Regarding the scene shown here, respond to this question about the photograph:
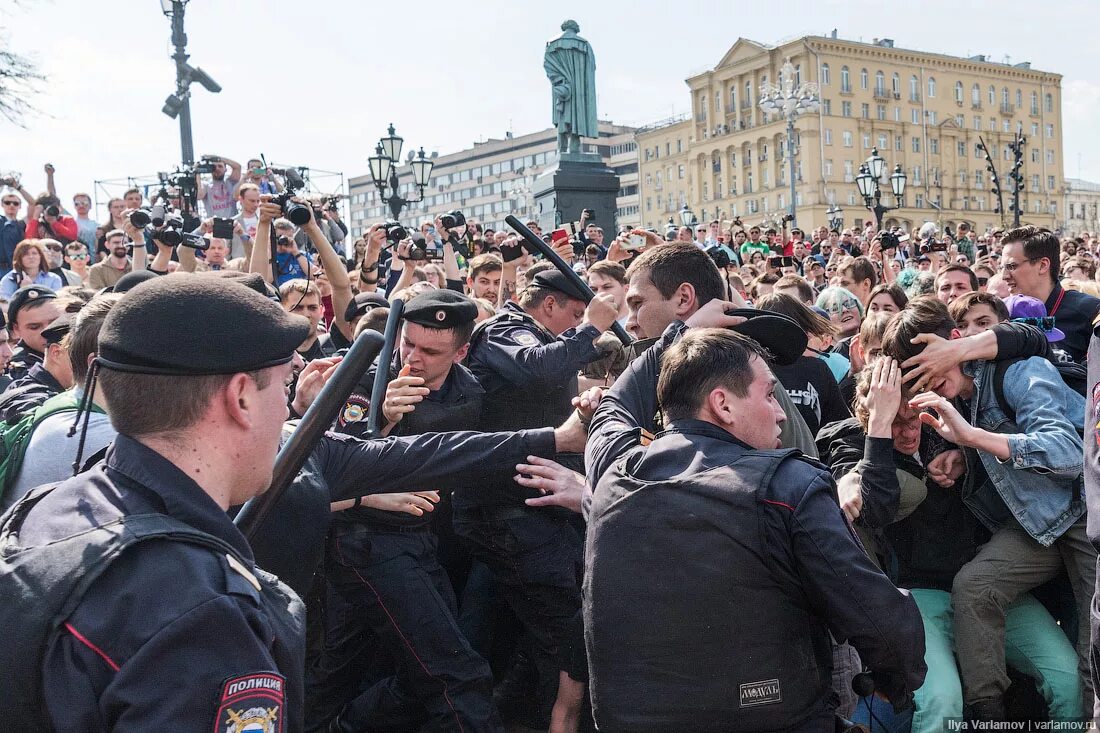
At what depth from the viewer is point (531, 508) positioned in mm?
4359

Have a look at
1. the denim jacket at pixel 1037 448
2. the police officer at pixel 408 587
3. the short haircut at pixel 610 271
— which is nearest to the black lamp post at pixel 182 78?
the short haircut at pixel 610 271

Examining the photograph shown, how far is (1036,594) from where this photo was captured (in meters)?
4.07

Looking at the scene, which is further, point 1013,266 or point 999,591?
point 1013,266

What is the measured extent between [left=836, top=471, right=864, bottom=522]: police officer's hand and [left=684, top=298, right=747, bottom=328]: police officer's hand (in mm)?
760

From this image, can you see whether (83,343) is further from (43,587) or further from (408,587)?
(43,587)

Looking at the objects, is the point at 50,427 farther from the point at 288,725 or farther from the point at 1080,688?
the point at 1080,688

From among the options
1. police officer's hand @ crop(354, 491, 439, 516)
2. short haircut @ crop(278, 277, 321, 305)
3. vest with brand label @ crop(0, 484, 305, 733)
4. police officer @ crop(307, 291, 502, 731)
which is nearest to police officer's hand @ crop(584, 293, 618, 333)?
police officer @ crop(307, 291, 502, 731)

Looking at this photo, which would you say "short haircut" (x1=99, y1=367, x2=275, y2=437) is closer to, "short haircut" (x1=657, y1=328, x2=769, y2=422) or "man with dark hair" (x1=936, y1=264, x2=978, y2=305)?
"short haircut" (x1=657, y1=328, x2=769, y2=422)

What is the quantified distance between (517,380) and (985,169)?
3835 inches

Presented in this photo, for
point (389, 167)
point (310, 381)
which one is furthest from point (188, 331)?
point (389, 167)

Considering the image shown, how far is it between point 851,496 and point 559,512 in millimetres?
1387

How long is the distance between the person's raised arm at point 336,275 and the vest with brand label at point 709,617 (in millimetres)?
4241

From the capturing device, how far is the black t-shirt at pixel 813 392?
4.68 metres

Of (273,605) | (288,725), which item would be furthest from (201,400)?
(288,725)
